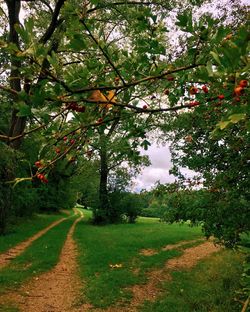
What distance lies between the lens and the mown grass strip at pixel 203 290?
9401mm

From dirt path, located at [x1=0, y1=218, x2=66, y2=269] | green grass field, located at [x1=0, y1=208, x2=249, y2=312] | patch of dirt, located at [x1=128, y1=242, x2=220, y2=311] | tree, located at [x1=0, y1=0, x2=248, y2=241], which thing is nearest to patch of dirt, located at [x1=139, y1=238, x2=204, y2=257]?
green grass field, located at [x1=0, y1=208, x2=249, y2=312]

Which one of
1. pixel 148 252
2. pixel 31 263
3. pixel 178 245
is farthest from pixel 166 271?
pixel 178 245

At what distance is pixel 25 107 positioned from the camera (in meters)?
2.26

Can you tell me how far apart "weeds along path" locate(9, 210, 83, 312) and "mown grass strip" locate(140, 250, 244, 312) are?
2298 millimetres

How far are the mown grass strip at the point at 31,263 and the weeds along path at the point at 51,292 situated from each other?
0.36 meters

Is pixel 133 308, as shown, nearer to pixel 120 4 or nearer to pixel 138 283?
pixel 138 283

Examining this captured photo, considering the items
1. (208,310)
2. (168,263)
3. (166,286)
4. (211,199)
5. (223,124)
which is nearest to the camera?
(223,124)

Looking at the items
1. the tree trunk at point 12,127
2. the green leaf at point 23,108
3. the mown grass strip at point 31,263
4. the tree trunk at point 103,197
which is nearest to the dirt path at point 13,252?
the mown grass strip at point 31,263

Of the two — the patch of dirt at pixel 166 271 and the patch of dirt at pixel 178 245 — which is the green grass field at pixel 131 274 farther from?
the patch of dirt at pixel 178 245

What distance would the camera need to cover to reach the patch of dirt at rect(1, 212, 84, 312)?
923 cm

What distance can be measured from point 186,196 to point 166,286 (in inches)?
174

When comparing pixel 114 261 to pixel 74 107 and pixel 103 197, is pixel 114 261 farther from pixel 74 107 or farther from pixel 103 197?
pixel 103 197

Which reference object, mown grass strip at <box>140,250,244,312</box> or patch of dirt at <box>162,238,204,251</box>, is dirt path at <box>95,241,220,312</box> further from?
mown grass strip at <box>140,250,244,312</box>

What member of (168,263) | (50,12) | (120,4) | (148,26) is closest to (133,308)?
(168,263)
